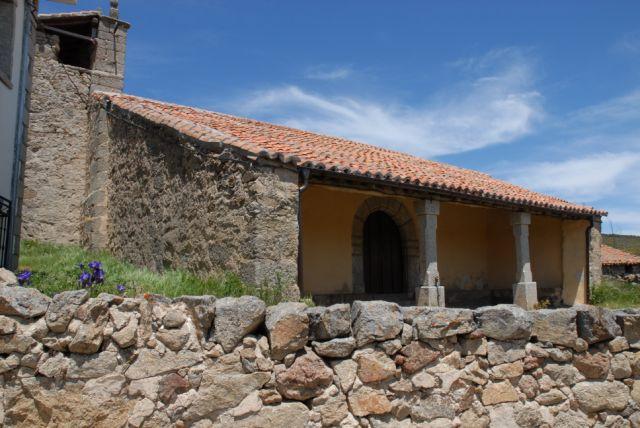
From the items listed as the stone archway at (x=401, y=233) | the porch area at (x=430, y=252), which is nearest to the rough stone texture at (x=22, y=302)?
the porch area at (x=430, y=252)

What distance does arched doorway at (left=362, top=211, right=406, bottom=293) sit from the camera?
1067cm

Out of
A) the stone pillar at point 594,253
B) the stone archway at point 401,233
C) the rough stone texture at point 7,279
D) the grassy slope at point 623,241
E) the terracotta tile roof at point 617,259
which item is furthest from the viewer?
the grassy slope at point 623,241

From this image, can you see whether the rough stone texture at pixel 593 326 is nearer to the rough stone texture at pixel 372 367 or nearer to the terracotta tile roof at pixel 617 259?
the rough stone texture at pixel 372 367

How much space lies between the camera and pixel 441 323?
13.4 feet

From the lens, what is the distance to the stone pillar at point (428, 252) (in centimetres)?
914

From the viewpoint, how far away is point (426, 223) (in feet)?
30.3

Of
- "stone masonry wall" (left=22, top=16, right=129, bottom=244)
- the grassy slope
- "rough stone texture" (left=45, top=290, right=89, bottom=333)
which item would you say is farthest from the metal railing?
the grassy slope

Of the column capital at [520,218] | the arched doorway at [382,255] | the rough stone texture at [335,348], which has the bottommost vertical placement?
the rough stone texture at [335,348]

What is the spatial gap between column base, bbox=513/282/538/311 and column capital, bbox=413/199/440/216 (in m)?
2.80

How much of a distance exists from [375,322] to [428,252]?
552cm

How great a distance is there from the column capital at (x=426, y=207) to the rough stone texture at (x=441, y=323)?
5.08 metres

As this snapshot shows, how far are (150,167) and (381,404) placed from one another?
609 cm

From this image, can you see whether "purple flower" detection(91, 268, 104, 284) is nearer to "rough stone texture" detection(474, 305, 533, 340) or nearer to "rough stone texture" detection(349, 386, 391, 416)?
"rough stone texture" detection(349, 386, 391, 416)

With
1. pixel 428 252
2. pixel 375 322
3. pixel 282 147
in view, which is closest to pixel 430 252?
pixel 428 252
